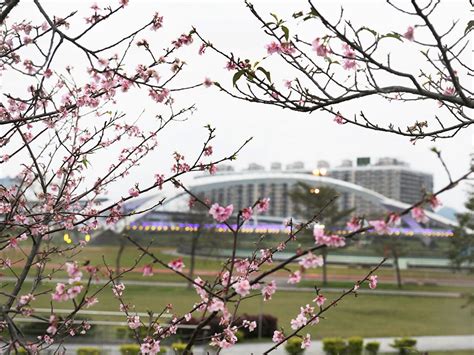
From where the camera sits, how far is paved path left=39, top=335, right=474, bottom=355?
12.9 m

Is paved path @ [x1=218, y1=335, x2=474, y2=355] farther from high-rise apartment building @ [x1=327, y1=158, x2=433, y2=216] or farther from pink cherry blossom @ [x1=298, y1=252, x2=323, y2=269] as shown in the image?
high-rise apartment building @ [x1=327, y1=158, x2=433, y2=216]

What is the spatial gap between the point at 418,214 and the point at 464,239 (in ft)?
80.5

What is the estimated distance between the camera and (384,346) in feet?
46.7

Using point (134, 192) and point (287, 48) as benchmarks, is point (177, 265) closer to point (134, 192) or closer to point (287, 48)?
point (287, 48)

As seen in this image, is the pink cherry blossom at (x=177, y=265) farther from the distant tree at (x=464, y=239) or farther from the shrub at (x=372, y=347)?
the distant tree at (x=464, y=239)

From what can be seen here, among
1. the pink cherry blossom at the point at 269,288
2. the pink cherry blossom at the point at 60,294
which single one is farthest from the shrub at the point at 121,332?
the pink cherry blossom at the point at 60,294

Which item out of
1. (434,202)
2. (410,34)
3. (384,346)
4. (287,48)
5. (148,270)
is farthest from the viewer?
(384,346)

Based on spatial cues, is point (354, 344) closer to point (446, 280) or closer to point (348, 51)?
point (348, 51)

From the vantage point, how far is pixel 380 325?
722 inches

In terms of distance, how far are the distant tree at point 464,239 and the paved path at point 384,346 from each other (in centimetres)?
678

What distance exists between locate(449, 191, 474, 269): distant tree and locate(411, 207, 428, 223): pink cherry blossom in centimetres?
2149

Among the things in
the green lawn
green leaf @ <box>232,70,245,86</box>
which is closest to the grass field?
the green lawn

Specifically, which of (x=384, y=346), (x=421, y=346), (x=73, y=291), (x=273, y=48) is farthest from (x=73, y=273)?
(x=421, y=346)

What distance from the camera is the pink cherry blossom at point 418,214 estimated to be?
144 centimetres
